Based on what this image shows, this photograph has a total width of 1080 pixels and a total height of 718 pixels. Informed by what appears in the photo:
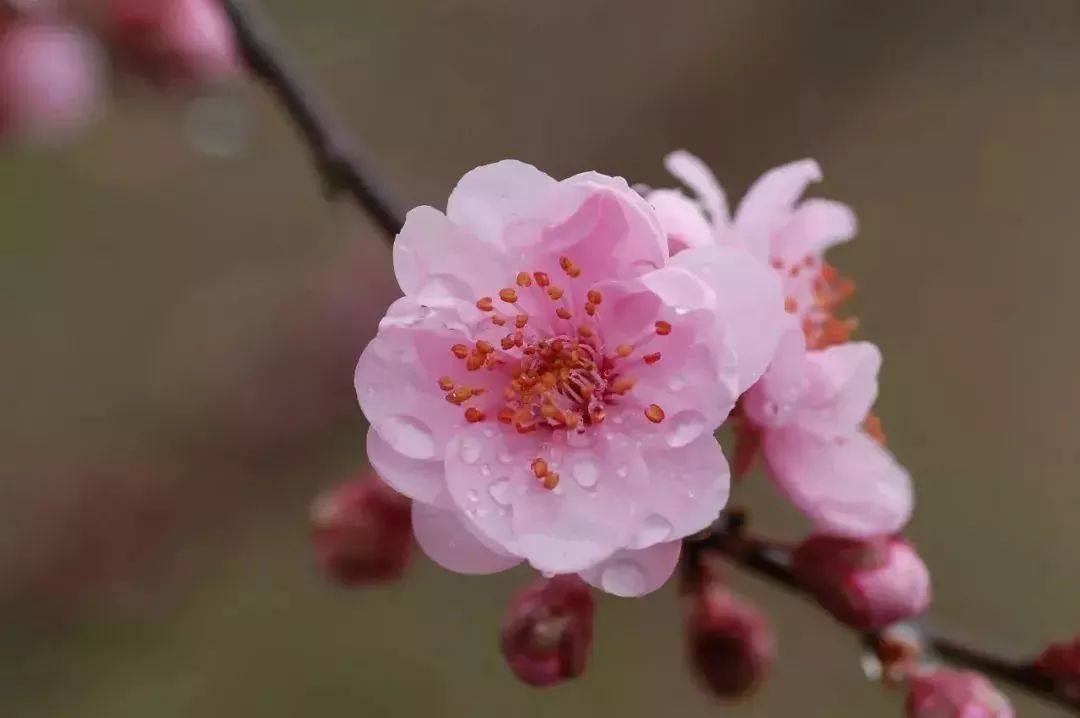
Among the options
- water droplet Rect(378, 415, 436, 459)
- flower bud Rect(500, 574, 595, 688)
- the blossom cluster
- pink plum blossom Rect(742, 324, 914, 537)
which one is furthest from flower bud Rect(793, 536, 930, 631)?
the blossom cluster

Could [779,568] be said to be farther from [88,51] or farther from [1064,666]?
[88,51]

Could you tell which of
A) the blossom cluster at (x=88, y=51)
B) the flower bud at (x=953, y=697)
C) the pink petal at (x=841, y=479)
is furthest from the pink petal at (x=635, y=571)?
the blossom cluster at (x=88, y=51)

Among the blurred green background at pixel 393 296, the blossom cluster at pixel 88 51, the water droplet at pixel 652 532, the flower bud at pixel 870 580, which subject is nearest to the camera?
the water droplet at pixel 652 532

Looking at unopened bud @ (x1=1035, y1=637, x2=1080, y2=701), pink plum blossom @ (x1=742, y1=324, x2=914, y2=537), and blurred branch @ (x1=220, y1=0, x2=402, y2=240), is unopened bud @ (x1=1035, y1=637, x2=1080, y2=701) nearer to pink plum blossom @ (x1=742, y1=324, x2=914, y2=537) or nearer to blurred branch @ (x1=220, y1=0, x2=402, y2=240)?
pink plum blossom @ (x1=742, y1=324, x2=914, y2=537)

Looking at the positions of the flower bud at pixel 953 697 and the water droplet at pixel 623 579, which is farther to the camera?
the flower bud at pixel 953 697

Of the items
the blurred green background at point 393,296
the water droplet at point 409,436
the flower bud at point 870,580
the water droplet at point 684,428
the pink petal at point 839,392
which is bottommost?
the blurred green background at point 393,296

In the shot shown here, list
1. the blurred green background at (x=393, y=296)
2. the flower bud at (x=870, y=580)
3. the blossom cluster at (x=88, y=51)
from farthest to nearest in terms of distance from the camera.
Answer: the blurred green background at (x=393, y=296) → the blossom cluster at (x=88, y=51) → the flower bud at (x=870, y=580)

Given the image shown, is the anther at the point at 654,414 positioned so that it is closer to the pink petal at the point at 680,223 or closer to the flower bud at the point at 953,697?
the pink petal at the point at 680,223
